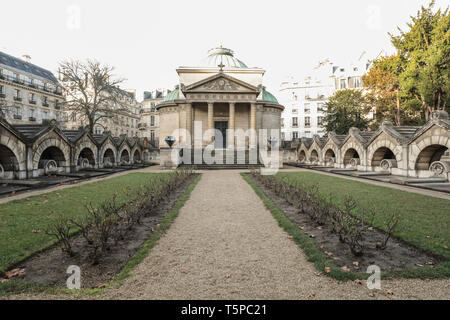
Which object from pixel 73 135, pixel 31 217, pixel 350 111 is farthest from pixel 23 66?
pixel 350 111

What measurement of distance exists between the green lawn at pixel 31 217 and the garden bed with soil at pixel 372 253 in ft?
17.8

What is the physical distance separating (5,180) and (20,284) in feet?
41.7

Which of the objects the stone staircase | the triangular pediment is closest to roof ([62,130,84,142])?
the stone staircase

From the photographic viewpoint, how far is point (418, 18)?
25219 mm

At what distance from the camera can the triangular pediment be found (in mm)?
31797

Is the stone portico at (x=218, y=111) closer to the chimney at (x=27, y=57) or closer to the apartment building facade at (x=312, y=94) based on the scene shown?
the apartment building facade at (x=312, y=94)

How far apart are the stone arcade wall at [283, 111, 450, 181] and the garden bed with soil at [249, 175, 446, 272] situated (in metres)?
11.8

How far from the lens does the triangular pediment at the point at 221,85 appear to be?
31797mm

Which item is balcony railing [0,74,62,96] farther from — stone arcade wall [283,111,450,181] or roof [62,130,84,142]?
stone arcade wall [283,111,450,181]

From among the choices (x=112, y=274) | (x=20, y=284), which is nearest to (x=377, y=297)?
(x=112, y=274)

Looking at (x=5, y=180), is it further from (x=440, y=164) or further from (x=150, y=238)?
(x=440, y=164)

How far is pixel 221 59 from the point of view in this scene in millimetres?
44469

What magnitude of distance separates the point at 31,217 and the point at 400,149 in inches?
759

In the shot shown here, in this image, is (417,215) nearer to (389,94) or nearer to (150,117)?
(389,94)
